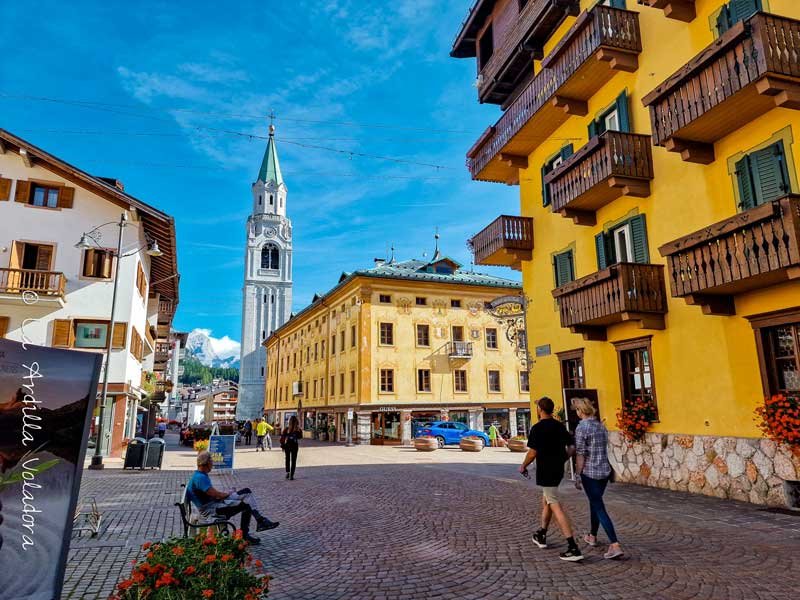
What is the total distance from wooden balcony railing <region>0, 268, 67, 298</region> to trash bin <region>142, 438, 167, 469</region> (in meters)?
9.03

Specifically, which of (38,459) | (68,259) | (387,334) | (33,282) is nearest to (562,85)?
(38,459)

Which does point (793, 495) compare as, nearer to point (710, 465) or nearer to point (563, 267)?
point (710, 465)

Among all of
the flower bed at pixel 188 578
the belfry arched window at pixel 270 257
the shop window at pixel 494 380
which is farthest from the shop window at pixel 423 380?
the belfry arched window at pixel 270 257

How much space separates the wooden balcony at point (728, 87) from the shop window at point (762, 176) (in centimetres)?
73

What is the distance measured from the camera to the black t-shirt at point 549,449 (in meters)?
6.53

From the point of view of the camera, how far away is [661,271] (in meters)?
12.4

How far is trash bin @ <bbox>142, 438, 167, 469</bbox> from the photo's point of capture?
728 inches

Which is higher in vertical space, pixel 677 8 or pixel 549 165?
pixel 677 8

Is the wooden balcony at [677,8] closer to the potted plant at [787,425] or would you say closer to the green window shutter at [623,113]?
the green window shutter at [623,113]

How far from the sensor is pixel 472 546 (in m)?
7.14

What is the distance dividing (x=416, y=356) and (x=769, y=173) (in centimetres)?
2971

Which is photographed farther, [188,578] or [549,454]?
[549,454]

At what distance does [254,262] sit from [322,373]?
55003mm

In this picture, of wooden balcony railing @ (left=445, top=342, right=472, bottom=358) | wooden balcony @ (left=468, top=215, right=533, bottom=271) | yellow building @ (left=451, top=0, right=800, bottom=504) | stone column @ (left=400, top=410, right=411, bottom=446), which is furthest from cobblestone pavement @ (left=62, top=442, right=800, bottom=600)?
wooden balcony railing @ (left=445, top=342, right=472, bottom=358)
